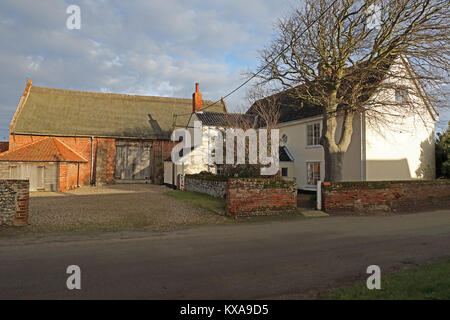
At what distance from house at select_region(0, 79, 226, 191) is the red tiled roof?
7cm

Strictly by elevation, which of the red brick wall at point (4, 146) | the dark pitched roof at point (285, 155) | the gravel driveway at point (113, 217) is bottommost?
the gravel driveway at point (113, 217)

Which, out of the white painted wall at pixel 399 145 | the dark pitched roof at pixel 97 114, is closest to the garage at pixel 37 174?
the dark pitched roof at pixel 97 114

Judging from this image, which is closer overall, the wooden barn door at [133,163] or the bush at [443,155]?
the bush at [443,155]

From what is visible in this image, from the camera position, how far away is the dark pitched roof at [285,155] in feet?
78.4

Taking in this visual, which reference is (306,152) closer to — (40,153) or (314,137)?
(314,137)

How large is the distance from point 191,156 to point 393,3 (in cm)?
1595

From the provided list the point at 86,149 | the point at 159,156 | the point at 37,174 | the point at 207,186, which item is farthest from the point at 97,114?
the point at 207,186

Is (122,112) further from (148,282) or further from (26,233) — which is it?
(148,282)

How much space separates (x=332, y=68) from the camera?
15430 mm

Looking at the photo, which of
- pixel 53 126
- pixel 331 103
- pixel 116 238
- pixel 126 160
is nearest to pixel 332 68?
pixel 331 103

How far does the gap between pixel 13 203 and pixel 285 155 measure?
61.2 ft

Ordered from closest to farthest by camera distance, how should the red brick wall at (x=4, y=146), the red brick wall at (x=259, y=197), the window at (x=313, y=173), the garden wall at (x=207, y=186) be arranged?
1. the red brick wall at (x=259, y=197)
2. the garden wall at (x=207, y=186)
3. the window at (x=313, y=173)
4. the red brick wall at (x=4, y=146)

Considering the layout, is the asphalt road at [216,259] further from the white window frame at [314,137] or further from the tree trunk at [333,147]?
the white window frame at [314,137]

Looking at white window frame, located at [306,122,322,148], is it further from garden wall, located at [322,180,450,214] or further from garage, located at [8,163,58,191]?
garage, located at [8,163,58,191]
